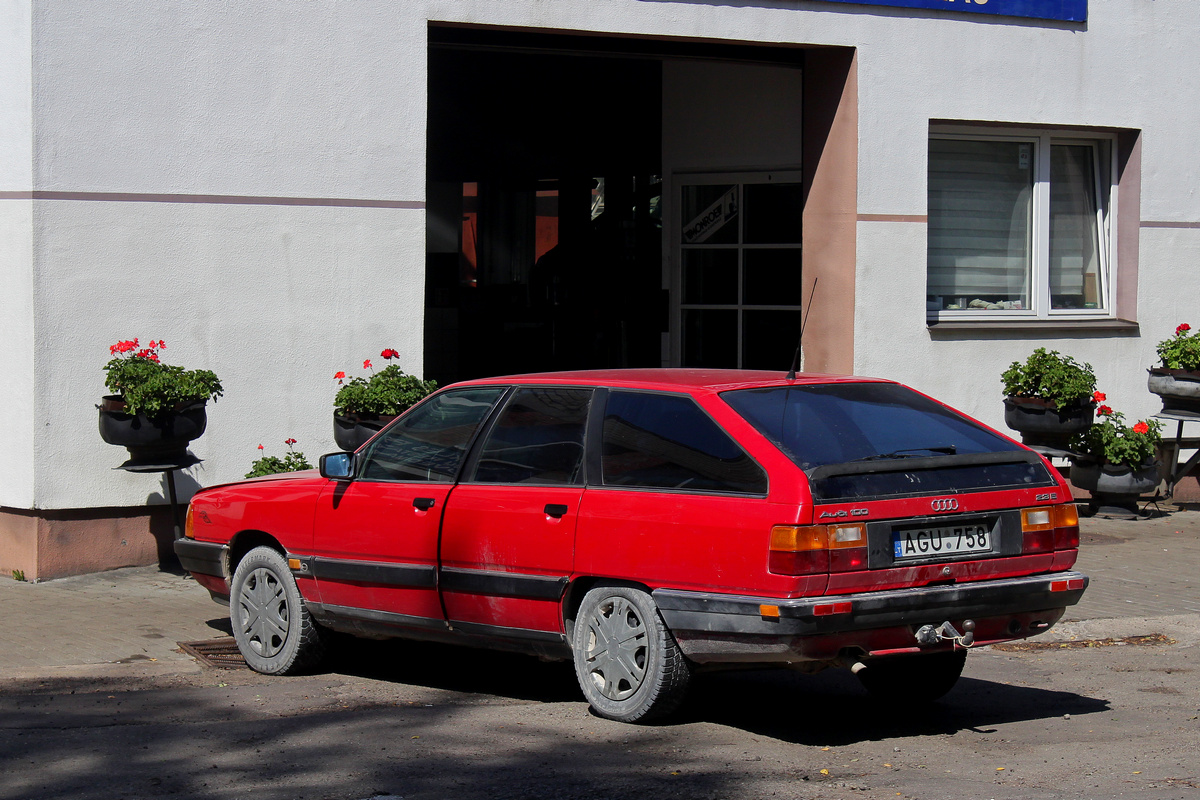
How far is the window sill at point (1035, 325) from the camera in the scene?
12.3 meters

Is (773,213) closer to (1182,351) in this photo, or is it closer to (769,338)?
(769,338)

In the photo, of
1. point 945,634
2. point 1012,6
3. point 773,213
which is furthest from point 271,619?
point 1012,6

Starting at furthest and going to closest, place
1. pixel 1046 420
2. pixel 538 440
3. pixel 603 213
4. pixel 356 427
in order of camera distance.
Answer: pixel 603 213, pixel 1046 420, pixel 356 427, pixel 538 440

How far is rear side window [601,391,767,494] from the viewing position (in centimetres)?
559

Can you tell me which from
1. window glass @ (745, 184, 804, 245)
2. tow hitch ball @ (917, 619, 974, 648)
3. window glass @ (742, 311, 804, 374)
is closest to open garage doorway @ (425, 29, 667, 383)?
window glass @ (742, 311, 804, 374)

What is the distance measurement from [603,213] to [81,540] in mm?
7495

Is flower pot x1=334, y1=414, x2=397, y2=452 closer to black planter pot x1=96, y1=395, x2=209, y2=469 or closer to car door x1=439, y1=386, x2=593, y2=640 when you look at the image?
black planter pot x1=96, y1=395, x2=209, y2=469

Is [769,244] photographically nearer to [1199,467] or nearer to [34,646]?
[1199,467]

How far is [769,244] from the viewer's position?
14.2 meters

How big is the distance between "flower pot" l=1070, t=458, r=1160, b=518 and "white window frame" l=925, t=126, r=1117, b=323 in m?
1.57

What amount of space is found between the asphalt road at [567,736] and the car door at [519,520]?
475 mm

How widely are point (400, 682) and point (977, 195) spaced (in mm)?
7993

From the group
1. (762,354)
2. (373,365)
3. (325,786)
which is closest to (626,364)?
(762,354)

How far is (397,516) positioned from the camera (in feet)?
21.8
